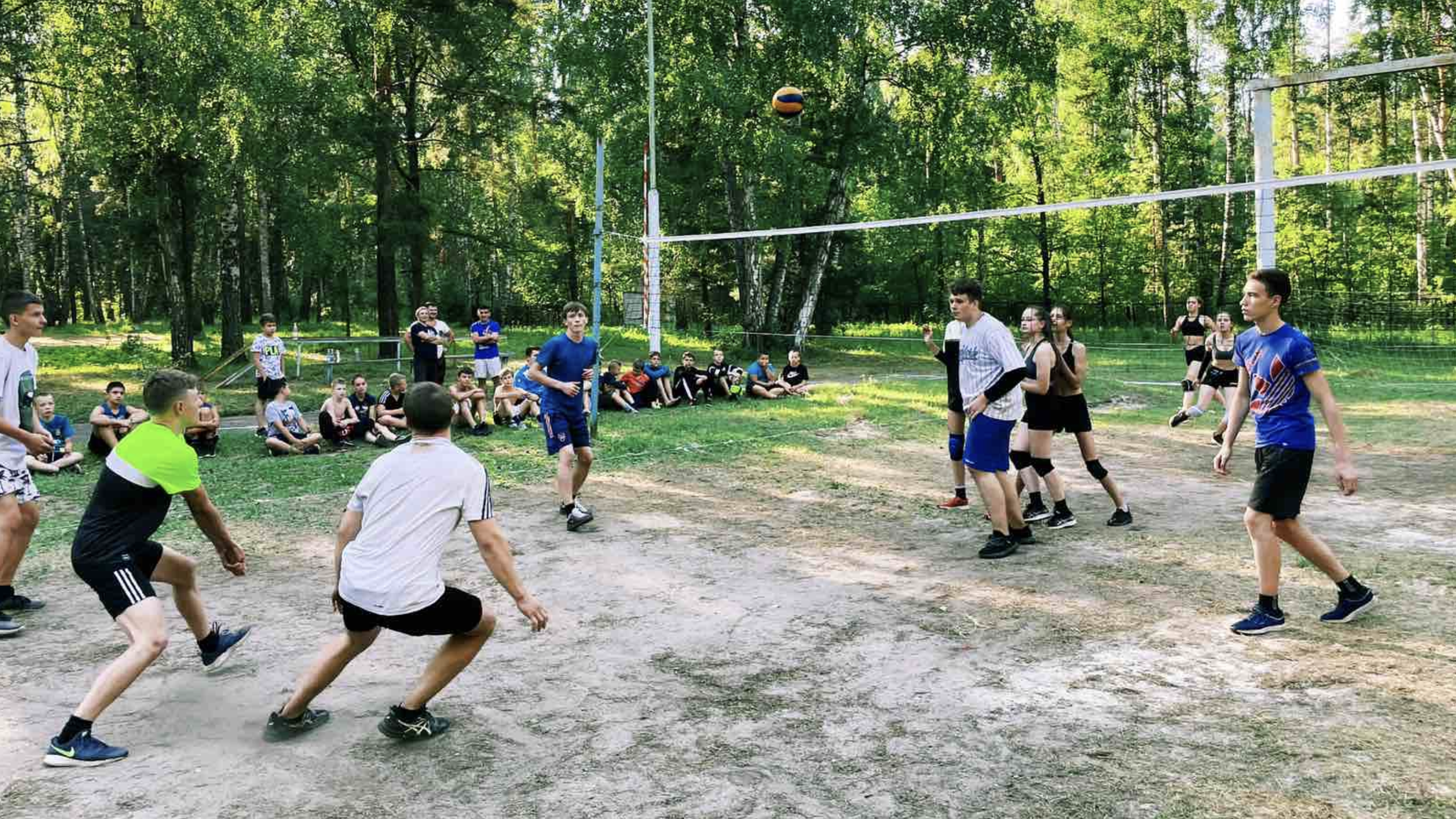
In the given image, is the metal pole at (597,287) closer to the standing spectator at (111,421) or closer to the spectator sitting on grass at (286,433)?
the spectator sitting on grass at (286,433)

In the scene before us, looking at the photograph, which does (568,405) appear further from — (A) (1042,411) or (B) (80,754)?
(B) (80,754)

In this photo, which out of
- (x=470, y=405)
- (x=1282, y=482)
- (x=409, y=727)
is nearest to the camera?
(x=409, y=727)

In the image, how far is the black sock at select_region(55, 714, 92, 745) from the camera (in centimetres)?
342

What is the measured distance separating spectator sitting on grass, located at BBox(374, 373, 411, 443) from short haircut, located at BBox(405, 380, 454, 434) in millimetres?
8783

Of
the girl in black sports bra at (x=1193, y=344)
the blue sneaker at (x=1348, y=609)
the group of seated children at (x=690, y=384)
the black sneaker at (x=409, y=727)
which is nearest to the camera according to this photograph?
the black sneaker at (x=409, y=727)

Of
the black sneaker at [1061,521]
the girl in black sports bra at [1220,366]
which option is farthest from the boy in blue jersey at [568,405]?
the girl in black sports bra at [1220,366]

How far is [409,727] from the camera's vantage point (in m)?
3.57

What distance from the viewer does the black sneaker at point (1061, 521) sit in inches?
272

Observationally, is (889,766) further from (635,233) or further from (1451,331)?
(635,233)

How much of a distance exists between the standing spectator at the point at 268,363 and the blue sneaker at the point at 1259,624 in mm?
10834

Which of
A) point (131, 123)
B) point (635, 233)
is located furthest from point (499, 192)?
point (131, 123)

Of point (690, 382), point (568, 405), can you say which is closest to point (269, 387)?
point (690, 382)

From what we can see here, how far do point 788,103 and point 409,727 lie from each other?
12.6m

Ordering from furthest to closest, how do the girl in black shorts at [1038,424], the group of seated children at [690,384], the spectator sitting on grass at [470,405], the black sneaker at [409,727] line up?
1. the group of seated children at [690,384]
2. the spectator sitting on grass at [470,405]
3. the girl in black shorts at [1038,424]
4. the black sneaker at [409,727]
